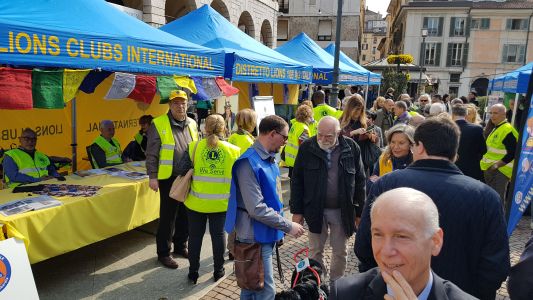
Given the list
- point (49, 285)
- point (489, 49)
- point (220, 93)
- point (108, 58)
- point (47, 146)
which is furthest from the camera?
point (489, 49)

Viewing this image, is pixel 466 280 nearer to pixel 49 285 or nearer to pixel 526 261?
pixel 526 261

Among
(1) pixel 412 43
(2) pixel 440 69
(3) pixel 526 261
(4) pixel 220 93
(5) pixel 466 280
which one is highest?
(1) pixel 412 43

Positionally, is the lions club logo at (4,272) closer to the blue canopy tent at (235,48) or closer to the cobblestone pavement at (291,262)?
the cobblestone pavement at (291,262)

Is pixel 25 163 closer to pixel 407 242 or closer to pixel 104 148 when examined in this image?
pixel 104 148

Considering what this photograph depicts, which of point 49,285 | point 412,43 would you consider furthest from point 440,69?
point 49,285

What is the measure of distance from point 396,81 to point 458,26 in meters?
29.3

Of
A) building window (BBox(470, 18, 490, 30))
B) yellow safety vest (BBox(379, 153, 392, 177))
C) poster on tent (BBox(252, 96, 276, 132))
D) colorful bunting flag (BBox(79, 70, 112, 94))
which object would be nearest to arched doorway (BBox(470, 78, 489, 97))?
building window (BBox(470, 18, 490, 30))

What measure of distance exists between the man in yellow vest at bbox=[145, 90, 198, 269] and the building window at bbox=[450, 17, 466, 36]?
49.2 m

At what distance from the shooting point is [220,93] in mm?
6797

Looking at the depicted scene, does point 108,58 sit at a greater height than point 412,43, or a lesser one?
lesser

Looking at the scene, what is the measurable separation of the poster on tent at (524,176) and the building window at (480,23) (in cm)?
4995

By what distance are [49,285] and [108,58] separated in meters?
2.53

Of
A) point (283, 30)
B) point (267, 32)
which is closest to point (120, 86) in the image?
point (267, 32)

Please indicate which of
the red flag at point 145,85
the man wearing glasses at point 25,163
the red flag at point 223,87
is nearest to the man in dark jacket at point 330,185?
the red flag at point 145,85
